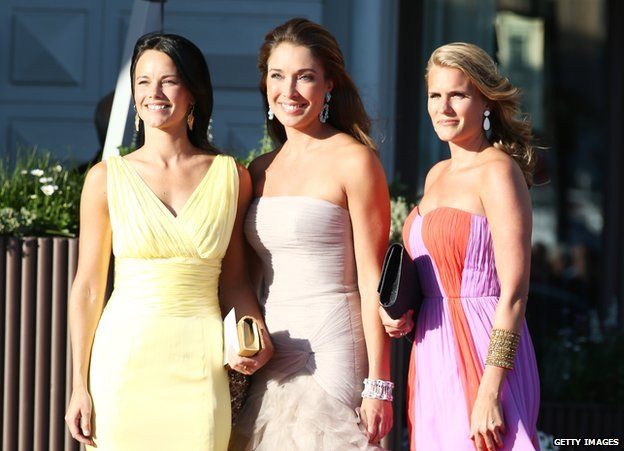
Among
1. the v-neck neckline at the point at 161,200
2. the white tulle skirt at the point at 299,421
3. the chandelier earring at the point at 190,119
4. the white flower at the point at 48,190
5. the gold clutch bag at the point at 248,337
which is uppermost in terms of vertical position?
the chandelier earring at the point at 190,119

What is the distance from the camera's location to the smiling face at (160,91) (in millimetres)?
3803

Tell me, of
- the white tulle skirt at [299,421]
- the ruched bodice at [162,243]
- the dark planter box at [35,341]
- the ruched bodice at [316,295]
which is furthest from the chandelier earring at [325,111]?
the dark planter box at [35,341]

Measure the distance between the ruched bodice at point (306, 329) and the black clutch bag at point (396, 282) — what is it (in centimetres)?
23

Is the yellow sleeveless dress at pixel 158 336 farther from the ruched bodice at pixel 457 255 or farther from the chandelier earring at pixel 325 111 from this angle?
the ruched bodice at pixel 457 255

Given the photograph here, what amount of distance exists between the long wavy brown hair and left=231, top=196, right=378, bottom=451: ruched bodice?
1.25 ft

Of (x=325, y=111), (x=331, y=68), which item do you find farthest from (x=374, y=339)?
(x=331, y=68)

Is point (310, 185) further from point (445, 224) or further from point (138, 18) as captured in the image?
point (138, 18)

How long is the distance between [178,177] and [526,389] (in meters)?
1.31

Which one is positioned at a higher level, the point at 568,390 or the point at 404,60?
the point at 404,60

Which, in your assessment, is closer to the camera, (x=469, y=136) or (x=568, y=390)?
(x=469, y=136)

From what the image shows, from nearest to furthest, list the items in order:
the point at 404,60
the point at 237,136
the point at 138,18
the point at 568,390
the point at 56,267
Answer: the point at 56,267 < the point at 138,18 < the point at 568,390 < the point at 237,136 < the point at 404,60

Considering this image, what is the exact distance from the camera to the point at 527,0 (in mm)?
9273

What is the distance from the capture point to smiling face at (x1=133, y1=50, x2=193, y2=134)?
380cm

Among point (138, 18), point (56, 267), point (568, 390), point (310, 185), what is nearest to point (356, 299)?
point (310, 185)
